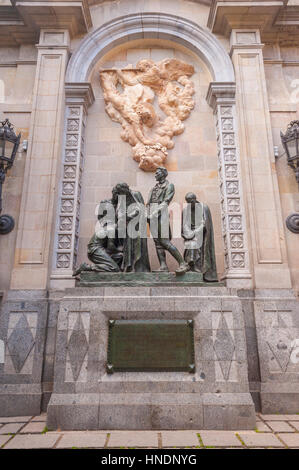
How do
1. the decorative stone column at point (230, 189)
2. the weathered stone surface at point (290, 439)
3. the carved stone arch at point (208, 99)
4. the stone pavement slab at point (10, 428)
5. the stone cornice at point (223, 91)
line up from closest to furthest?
1. the weathered stone surface at point (290, 439)
2. the stone pavement slab at point (10, 428)
3. the decorative stone column at point (230, 189)
4. the carved stone arch at point (208, 99)
5. the stone cornice at point (223, 91)

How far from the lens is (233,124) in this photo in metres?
8.67

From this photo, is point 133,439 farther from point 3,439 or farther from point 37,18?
point 37,18

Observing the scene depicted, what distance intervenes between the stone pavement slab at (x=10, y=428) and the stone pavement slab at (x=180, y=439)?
7.99 feet

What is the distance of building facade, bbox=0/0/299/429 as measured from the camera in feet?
18.4

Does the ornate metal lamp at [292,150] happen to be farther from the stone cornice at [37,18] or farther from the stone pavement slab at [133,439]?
the stone cornice at [37,18]

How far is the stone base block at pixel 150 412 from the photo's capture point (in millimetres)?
5234

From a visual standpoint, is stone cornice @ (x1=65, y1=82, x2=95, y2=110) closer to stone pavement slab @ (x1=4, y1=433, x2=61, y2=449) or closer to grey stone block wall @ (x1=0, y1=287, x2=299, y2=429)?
grey stone block wall @ (x1=0, y1=287, x2=299, y2=429)

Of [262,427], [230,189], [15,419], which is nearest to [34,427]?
[15,419]

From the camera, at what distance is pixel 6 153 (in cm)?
783

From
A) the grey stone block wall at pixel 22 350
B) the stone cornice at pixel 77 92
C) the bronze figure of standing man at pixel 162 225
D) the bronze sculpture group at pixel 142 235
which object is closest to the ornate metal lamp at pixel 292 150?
the bronze sculpture group at pixel 142 235

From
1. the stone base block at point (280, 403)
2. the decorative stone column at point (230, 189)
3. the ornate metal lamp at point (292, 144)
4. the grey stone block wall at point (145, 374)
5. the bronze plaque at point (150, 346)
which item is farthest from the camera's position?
the ornate metal lamp at point (292, 144)

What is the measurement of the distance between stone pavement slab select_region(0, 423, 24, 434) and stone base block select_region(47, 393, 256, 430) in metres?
0.58

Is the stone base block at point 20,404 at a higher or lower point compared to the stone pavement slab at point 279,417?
higher

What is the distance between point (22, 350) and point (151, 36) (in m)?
9.38
